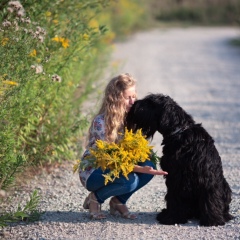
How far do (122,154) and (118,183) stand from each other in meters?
0.27

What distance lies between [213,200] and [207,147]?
417mm

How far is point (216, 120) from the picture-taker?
10383 mm

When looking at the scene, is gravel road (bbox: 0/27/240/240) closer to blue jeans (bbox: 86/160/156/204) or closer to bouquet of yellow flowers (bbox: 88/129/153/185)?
blue jeans (bbox: 86/160/156/204)

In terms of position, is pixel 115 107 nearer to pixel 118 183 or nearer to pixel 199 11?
pixel 118 183

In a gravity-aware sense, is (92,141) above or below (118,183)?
above

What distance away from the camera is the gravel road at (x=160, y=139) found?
5.31m

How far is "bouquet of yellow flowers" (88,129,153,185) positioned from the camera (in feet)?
17.2

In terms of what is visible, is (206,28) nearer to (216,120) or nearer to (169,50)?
(169,50)

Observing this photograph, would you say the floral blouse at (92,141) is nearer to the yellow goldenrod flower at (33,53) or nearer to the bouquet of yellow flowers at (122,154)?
the bouquet of yellow flowers at (122,154)

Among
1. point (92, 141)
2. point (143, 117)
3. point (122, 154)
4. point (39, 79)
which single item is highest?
point (39, 79)

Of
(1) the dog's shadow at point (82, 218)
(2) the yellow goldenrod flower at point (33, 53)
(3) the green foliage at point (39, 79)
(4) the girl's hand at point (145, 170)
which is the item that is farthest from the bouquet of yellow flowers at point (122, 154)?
(2) the yellow goldenrod flower at point (33, 53)

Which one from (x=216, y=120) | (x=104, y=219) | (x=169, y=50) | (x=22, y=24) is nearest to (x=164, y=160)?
(x=104, y=219)

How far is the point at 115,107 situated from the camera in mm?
5559

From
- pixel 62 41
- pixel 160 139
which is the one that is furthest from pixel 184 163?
pixel 160 139
